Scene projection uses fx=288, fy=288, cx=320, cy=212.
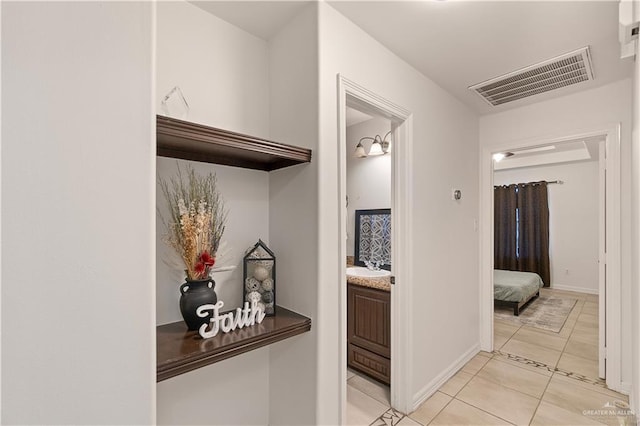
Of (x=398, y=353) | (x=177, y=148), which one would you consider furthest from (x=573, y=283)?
(x=177, y=148)

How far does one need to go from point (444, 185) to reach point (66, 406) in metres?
2.57

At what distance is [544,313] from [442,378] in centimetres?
299

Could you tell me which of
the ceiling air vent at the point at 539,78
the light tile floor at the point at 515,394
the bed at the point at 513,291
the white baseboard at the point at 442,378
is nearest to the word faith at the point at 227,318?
the light tile floor at the point at 515,394

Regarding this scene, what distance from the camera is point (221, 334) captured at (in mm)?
1314

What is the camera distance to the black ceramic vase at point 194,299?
51.8 inches

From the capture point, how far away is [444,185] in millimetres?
2496

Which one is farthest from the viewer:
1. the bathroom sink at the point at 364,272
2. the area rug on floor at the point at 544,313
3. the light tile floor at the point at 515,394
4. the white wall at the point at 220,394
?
the area rug on floor at the point at 544,313

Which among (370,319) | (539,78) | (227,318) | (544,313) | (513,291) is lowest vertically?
(544,313)

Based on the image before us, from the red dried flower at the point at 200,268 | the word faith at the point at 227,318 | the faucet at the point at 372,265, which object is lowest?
the faucet at the point at 372,265

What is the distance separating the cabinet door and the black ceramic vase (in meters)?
1.45

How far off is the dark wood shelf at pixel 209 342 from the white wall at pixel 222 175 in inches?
8.0

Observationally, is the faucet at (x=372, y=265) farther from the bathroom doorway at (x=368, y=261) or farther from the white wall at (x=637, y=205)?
the white wall at (x=637, y=205)

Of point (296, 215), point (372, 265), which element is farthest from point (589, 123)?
point (296, 215)

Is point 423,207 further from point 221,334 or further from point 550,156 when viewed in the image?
point 550,156
